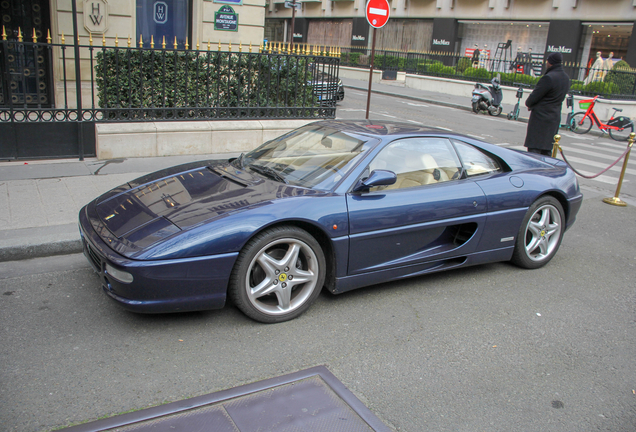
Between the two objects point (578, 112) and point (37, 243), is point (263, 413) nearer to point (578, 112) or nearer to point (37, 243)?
point (37, 243)

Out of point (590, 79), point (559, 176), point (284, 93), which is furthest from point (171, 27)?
point (590, 79)

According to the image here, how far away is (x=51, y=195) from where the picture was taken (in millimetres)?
6445

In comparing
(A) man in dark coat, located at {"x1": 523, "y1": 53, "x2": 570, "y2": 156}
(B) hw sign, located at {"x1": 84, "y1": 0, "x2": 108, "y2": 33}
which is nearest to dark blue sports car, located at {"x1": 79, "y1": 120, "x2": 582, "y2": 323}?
(A) man in dark coat, located at {"x1": 523, "y1": 53, "x2": 570, "y2": 156}

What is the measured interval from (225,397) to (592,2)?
96.2 ft

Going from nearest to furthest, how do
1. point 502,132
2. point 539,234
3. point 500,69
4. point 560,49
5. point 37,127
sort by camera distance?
point 539,234
point 37,127
point 502,132
point 560,49
point 500,69

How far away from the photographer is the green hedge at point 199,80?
8.51m

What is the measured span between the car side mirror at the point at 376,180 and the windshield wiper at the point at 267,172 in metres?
0.60

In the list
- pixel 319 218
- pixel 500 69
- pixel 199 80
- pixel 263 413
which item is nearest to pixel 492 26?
pixel 500 69

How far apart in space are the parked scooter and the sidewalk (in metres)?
13.3

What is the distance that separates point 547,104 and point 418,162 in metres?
4.69

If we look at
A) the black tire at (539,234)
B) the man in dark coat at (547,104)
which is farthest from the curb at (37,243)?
the man in dark coat at (547,104)

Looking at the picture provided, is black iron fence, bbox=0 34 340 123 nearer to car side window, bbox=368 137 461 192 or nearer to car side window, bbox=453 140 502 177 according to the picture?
car side window, bbox=368 137 461 192

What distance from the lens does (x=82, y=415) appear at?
9.22ft

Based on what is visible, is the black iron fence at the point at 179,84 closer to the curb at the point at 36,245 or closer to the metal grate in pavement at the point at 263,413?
the curb at the point at 36,245
